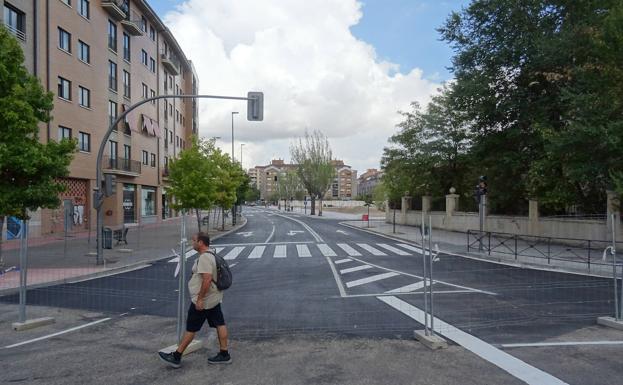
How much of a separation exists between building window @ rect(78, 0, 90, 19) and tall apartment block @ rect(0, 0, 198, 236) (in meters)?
0.06

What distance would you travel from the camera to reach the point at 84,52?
3141 cm

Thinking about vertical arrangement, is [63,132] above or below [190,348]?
above

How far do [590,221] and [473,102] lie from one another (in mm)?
9196

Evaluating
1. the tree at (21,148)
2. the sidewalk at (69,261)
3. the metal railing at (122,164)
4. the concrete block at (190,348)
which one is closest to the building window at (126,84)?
the metal railing at (122,164)

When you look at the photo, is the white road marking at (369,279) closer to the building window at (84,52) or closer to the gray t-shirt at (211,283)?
the gray t-shirt at (211,283)

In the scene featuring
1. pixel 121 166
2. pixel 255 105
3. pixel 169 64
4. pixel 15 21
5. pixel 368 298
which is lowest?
pixel 368 298

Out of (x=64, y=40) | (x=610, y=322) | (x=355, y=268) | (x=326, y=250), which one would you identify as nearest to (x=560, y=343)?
(x=610, y=322)

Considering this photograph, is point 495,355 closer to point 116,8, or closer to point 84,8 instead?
point 84,8

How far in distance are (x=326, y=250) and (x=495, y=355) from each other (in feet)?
48.1

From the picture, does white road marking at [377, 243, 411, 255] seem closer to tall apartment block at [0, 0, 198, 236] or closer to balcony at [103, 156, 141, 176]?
tall apartment block at [0, 0, 198, 236]

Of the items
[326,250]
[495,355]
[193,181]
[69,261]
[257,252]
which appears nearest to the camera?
[495,355]

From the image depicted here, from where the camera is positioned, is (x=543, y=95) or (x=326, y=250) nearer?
(x=326, y=250)

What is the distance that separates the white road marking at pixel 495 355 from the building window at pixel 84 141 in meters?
28.0

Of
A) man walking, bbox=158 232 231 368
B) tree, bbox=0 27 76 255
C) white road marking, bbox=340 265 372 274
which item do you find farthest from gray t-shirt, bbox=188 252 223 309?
tree, bbox=0 27 76 255
